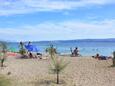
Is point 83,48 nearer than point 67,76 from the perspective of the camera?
No

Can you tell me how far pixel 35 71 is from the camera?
811 inches

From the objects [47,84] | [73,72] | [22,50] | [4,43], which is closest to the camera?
[47,84]

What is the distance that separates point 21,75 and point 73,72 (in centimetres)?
252

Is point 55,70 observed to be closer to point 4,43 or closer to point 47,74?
point 47,74

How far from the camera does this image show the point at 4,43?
28625 millimetres

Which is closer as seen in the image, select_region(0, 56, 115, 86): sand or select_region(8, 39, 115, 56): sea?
select_region(0, 56, 115, 86): sand

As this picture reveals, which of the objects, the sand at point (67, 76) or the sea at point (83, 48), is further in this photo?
the sea at point (83, 48)

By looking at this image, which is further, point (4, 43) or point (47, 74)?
point (4, 43)

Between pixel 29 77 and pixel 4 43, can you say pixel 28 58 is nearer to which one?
pixel 4 43

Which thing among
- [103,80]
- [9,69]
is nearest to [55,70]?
[103,80]

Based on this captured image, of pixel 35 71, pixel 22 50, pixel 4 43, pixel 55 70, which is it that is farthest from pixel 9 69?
pixel 22 50

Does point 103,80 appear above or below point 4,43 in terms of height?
below

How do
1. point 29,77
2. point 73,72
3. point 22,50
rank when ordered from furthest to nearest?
point 22,50 < point 73,72 < point 29,77

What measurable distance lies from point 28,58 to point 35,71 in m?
8.71
